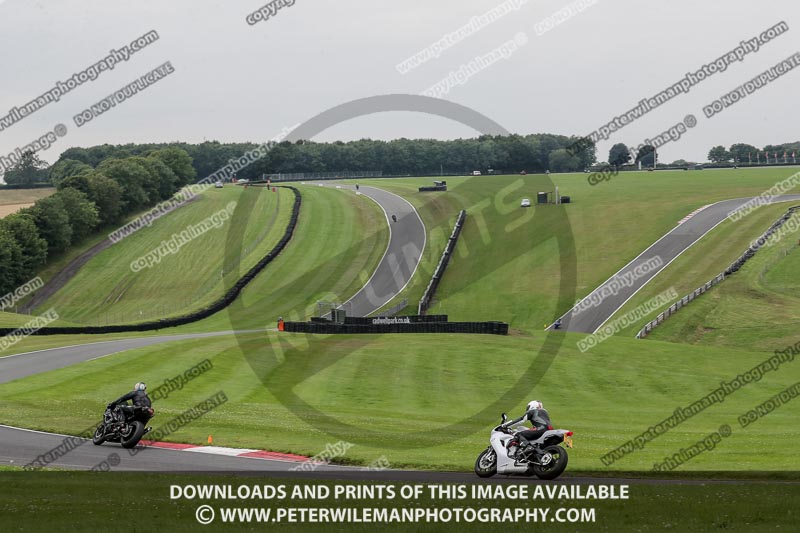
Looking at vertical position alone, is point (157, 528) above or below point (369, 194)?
below

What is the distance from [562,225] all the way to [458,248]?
13.4 m

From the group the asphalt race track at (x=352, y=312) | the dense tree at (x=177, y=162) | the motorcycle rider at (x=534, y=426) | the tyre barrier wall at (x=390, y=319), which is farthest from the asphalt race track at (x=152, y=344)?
the dense tree at (x=177, y=162)

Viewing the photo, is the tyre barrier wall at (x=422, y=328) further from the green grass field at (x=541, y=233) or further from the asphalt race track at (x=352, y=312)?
the asphalt race track at (x=352, y=312)

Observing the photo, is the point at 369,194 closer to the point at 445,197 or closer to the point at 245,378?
the point at 445,197

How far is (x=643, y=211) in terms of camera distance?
349ft

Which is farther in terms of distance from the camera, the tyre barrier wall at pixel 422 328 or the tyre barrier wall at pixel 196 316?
the tyre barrier wall at pixel 196 316

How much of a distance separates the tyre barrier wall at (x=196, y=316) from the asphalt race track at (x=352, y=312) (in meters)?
6.87

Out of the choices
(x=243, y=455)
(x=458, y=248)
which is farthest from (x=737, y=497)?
(x=458, y=248)

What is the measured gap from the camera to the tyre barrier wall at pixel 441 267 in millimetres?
77512

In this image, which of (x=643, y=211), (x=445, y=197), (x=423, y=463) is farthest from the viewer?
(x=445, y=197)

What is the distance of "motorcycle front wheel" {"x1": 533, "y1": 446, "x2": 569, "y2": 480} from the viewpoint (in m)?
18.9

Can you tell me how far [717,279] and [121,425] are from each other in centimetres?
5905

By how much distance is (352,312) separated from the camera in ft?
262

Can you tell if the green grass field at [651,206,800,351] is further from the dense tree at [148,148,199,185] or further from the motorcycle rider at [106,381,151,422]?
the dense tree at [148,148,199,185]
